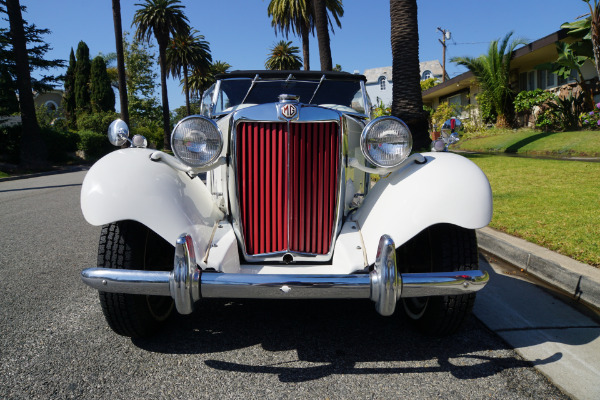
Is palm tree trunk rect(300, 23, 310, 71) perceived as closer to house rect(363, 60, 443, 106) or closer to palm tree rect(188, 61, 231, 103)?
palm tree rect(188, 61, 231, 103)

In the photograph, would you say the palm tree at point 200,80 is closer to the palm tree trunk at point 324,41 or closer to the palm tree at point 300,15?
the palm tree at point 300,15

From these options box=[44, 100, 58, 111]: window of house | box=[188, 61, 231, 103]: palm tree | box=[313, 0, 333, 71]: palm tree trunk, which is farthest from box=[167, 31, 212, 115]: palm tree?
box=[313, 0, 333, 71]: palm tree trunk

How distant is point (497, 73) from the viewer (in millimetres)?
17172

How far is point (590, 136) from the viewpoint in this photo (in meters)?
11.6

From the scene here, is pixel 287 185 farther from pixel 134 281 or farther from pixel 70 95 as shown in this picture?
pixel 70 95

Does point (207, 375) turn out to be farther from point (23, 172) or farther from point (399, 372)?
point (23, 172)

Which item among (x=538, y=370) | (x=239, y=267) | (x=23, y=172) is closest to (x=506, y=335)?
(x=538, y=370)

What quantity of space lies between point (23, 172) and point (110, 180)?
16198mm

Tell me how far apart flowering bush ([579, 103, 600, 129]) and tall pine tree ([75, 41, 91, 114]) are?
3109 cm

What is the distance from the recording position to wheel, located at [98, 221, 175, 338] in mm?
2246

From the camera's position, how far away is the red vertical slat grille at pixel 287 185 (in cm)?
242

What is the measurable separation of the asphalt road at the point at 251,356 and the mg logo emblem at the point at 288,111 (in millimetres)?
1250

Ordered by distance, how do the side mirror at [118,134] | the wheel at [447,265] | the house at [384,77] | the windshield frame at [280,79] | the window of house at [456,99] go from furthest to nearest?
the house at [384,77]
the window of house at [456,99]
the windshield frame at [280,79]
the side mirror at [118,134]
the wheel at [447,265]

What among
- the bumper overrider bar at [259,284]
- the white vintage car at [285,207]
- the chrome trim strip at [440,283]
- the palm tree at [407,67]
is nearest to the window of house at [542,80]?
the palm tree at [407,67]
